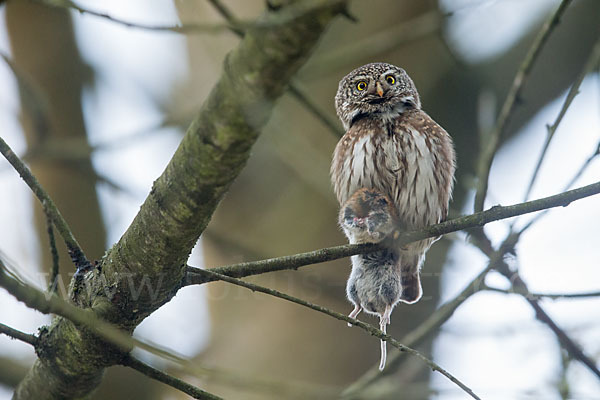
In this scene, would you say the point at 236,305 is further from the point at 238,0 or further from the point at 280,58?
the point at 280,58

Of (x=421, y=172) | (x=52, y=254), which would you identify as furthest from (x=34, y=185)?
(x=421, y=172)

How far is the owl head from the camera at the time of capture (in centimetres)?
469

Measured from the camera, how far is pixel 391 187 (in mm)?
4203

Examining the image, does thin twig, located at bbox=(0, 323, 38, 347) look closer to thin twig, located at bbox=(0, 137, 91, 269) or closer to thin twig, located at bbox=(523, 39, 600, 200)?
thin twig, located at bbox=(0, 137, 91, 269)

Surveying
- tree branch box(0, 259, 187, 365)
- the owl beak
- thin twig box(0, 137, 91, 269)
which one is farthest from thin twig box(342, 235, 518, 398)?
thin twig box(0, 137, 91, 269)

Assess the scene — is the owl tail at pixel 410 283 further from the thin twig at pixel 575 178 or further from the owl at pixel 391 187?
the thin twig at pixel 575 178

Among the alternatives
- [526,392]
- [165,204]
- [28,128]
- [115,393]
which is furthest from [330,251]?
[28,128]

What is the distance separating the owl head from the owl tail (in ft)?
3.60

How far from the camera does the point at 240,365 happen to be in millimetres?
5895

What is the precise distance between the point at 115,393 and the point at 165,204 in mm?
3079

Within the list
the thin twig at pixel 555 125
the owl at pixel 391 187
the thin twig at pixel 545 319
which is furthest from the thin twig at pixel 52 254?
the thin twig at pixel 555 125

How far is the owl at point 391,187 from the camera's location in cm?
410

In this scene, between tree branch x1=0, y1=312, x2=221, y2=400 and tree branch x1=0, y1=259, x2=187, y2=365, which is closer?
tree branch x1=0, y1=259, x2=187, y2=365

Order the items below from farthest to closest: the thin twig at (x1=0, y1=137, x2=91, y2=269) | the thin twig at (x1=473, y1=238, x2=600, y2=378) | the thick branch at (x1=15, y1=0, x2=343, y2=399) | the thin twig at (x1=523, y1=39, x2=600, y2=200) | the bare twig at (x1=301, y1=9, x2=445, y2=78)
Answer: the bare twig at (x1=301, y1=9, x2=445, y2=78)
the thin twig at (x1=523, y1=39, x2=600, y2=200)
the thin twig at (x1=473, y1=238, x2=600, y2=378)
the thin twig at (x1=0, y1=137, x2=91, y2=269)
the thick branch at (x1=15, y1=0, x2=343, y2=399)
